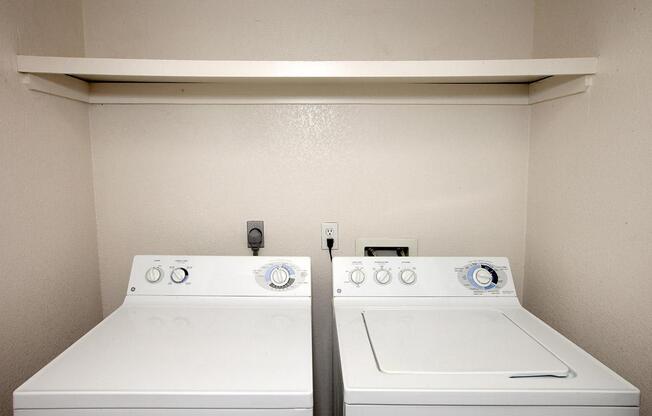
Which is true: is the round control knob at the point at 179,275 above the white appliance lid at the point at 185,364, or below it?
above

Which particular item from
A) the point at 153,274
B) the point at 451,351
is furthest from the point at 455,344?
the point at 153,274

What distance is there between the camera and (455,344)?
96 cm

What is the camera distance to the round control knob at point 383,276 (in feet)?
4.20

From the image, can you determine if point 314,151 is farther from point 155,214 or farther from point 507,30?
point 507,30

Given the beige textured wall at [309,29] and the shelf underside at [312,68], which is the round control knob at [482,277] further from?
the beige textured wall at [309,29]

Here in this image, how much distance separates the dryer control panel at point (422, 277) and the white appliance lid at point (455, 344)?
89mm

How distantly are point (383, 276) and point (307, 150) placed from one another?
1.82ft

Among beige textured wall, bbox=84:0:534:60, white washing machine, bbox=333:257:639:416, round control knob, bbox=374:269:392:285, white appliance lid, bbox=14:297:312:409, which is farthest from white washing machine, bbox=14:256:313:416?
beige textured wall, bbox=84:0:534:60

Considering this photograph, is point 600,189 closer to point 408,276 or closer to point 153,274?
point 408,276

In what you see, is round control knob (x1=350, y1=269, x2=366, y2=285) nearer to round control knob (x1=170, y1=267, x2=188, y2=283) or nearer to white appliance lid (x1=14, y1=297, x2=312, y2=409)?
white appliance lid (x1=14, y1=297, x2=312, y2=409)

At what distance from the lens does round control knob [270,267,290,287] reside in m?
1.28

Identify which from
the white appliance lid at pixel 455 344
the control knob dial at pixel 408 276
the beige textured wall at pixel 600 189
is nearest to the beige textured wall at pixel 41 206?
the white appliance lid at pixel 455 344

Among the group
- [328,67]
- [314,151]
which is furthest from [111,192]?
[328,67]

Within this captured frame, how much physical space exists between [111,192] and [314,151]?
788mm
